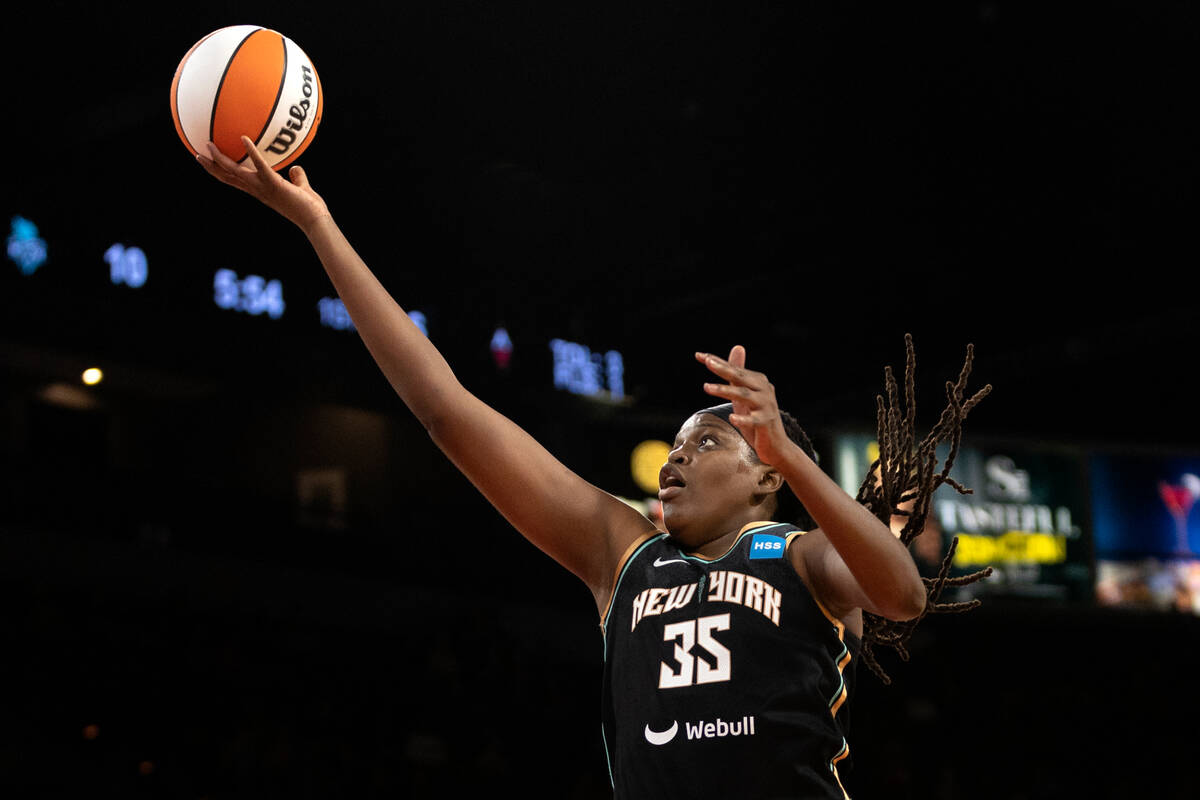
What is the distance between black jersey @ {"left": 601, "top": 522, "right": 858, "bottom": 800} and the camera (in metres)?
2.05

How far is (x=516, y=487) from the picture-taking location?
2.39m

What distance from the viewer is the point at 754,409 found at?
6.31ft

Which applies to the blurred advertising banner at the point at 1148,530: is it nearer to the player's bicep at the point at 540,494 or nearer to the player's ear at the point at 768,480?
the player's ear at the point at 768,480

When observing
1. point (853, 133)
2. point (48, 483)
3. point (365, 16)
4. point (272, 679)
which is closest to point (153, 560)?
point (48, 483)

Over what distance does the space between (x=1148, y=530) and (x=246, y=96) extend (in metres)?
12.7

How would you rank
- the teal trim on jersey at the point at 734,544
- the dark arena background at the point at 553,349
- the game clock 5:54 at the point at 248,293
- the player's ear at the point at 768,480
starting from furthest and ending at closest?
the game clock 5:54 at the point at 248,293 → the dark arena background at the point at 553,349 → the player's ear at the point at 768,480 → the teal trim on jersey at the point at 734,544

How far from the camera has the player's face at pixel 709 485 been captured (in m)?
2.37

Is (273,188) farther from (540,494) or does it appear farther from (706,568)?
(706,568)

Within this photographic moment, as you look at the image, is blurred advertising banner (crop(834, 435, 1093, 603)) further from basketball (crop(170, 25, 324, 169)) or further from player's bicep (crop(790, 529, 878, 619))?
player's bicep (crop(790, 529, 878, 619))

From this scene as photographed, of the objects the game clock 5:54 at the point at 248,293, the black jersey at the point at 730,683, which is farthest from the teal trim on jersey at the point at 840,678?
the game clock 5:54 at the point at 248,293

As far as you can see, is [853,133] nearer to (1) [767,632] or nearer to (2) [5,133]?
(2) [5,133]

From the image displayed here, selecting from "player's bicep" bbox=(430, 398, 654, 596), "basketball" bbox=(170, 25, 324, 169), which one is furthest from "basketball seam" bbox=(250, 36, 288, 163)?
"player's bicep" bbox=(430, 398, 654, 596)

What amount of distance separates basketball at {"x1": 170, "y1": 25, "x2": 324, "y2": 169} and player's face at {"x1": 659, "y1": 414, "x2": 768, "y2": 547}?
1.05 m

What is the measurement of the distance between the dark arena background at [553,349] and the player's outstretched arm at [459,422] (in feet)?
15.9
